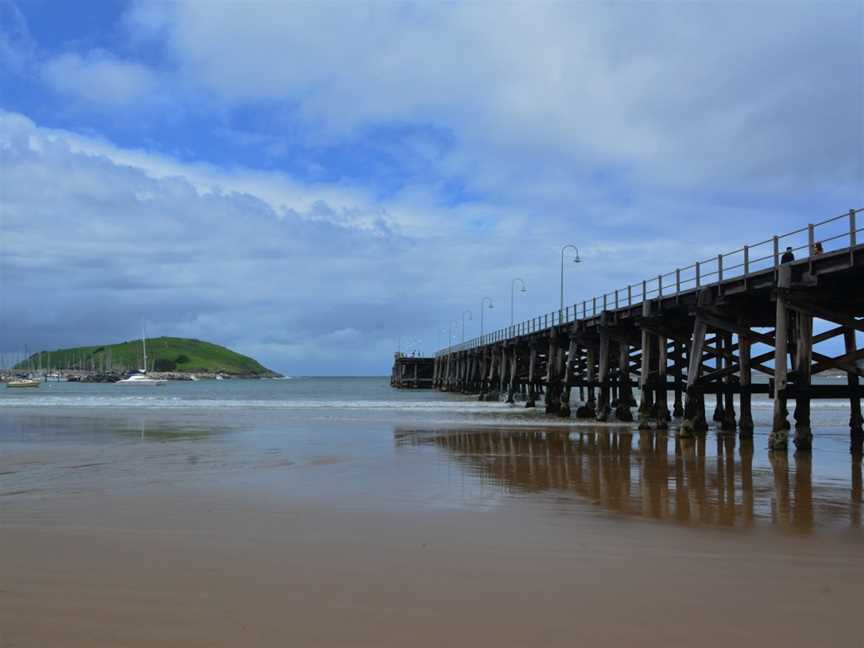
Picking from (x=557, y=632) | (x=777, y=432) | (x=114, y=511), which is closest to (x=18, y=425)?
(x=114, y=511)

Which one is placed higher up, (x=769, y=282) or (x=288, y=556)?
(x=769, y=282)

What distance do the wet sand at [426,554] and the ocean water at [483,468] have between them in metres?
0.09

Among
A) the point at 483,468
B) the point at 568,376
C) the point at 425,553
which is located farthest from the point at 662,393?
the point at 425,553

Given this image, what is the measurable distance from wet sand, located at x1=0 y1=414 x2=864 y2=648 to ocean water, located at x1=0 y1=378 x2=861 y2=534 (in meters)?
0.09

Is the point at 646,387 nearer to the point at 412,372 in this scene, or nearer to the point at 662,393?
the point at 662,393

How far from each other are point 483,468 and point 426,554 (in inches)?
271

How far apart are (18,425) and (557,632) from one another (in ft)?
83.8

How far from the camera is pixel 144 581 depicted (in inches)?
237

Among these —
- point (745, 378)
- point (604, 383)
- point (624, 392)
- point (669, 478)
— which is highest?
point (745, 378)

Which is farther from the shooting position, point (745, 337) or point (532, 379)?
point (532, 379)

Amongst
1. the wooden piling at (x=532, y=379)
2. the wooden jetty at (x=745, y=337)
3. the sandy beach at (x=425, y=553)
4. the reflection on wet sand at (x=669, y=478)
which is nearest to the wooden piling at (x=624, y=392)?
the wooden jetty at (x=745, y=337)

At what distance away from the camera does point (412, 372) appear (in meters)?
108

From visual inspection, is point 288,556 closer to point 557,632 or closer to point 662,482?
point 557,632

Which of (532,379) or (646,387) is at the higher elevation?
(532,379)
